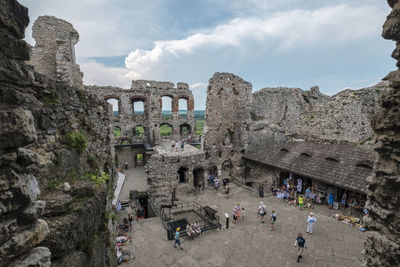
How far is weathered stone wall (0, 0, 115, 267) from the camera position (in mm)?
1983

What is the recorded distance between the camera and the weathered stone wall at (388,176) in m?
4.14

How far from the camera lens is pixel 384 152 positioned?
15.3 ft

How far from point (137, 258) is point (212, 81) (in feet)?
53.4

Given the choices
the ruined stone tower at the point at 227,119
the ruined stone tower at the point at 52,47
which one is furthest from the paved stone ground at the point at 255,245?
the ruined stone tower at the point at 52,47

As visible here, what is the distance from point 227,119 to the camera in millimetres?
21500

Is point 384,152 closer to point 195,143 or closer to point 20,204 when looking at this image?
point 20,204

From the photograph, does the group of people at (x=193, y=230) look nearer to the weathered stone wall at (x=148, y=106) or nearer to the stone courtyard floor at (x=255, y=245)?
the stone courtyard floor at (x=255, y=245)

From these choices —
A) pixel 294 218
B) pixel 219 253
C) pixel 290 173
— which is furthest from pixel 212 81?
pixel 219 253

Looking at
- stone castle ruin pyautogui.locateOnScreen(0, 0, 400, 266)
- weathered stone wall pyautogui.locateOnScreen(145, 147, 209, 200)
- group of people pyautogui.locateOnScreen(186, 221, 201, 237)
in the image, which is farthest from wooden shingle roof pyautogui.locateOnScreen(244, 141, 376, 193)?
group of people pyautogui.locateOnScreen(186, 221, 201, 237)

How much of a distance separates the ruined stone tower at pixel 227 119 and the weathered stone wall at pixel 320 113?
1981 millimetres

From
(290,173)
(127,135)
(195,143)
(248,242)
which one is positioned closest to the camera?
(248,242)

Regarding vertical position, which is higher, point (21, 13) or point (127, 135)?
point (21, 13)

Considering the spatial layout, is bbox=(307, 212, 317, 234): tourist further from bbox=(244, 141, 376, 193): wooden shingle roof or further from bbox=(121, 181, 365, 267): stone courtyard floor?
bbox=(244, 141, 376, 193): wooden shingle roof

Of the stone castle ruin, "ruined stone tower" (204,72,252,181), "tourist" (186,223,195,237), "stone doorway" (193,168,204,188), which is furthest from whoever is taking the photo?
"ruined stone tower" (204,72,252,181)
